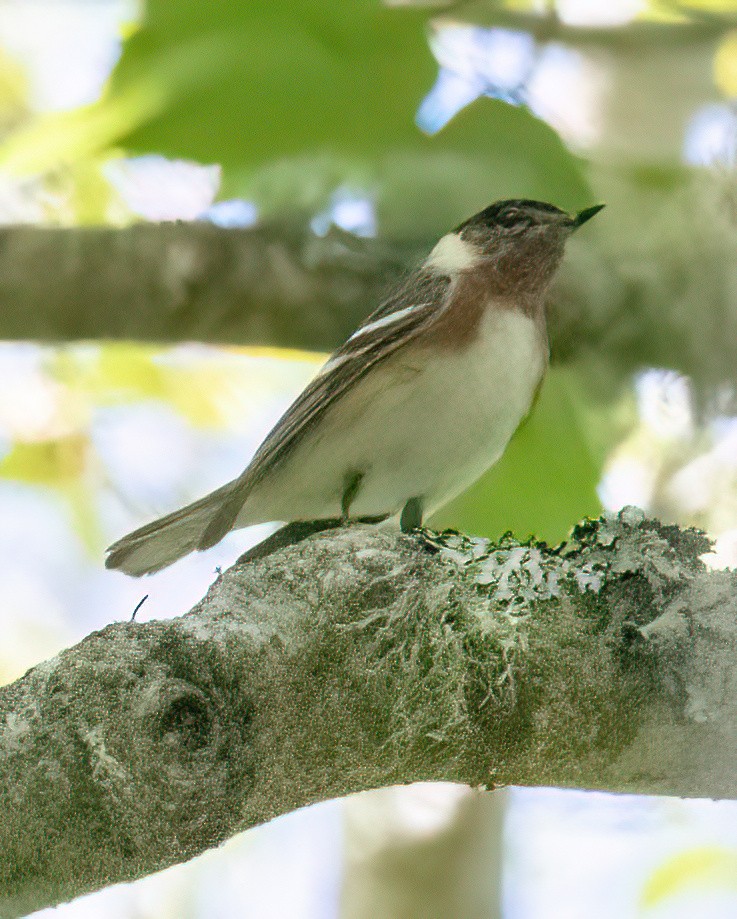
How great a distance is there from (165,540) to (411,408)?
0.80 m

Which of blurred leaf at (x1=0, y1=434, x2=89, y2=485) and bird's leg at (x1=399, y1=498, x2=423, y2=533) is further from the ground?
blurred leaf at (x1=0, y1=434, x2=89, y2=485)

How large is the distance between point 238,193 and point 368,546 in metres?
1.69

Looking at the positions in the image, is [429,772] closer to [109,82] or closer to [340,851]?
[109,82]

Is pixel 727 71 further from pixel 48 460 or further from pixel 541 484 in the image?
pixel 48 460

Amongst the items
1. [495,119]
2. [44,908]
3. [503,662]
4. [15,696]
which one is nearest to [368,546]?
[503,662]

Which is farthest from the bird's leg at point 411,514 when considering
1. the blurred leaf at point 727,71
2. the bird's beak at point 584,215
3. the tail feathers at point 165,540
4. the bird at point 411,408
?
the blurred leaf at point 727,71

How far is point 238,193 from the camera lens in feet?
11.7

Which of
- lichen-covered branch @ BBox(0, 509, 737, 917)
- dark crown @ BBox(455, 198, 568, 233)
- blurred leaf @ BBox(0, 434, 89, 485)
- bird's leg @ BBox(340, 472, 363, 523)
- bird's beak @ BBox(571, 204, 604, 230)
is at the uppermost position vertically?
blurred leaf @ BBox(0, 434, 89, 485)

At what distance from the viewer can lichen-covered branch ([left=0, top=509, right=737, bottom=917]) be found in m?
1.76

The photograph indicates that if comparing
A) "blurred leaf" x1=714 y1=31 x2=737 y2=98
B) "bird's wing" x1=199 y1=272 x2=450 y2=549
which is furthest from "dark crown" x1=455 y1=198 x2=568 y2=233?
"blurred leaf" x1=714 y1=31 x2=737 y2=98

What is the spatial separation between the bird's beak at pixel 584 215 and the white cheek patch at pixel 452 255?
0.98ft

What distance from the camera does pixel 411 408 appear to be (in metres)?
3.14

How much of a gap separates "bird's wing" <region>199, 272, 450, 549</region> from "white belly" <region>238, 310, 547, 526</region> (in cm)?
4

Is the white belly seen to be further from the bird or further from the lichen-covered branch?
the lichen-covered branch
